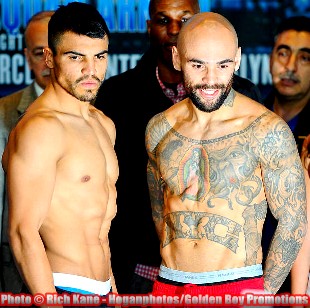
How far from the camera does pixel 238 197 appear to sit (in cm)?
403

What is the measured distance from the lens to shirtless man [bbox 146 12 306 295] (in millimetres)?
4012

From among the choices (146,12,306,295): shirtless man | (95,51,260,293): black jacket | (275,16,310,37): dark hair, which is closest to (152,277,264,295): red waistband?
(146,12,306,295): shirtless man

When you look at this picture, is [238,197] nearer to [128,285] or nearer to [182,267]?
[182,267]

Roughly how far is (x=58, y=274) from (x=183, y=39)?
953mm

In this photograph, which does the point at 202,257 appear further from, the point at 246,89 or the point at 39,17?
the point at 39,17

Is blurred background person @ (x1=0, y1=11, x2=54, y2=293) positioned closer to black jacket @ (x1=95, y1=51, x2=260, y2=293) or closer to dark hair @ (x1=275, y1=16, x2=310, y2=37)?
black jacket @ (x1=95, y1=51, x2=260, y2=293)

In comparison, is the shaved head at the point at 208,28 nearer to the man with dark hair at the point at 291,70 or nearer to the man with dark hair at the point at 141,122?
the man with dark hair at the point at 141,122

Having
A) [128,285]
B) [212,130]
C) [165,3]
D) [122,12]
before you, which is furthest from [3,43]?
[212,130]

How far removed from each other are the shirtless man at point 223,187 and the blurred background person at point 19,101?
1039mm

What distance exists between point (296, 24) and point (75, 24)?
1703 millimetres

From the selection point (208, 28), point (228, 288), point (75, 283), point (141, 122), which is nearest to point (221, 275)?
point (228, 288)

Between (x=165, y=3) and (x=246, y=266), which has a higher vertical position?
(x=165, y=3)

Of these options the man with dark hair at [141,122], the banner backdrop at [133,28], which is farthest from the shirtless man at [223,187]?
the banner backdrop at [133,28]

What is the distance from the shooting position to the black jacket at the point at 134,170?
4852 mm
